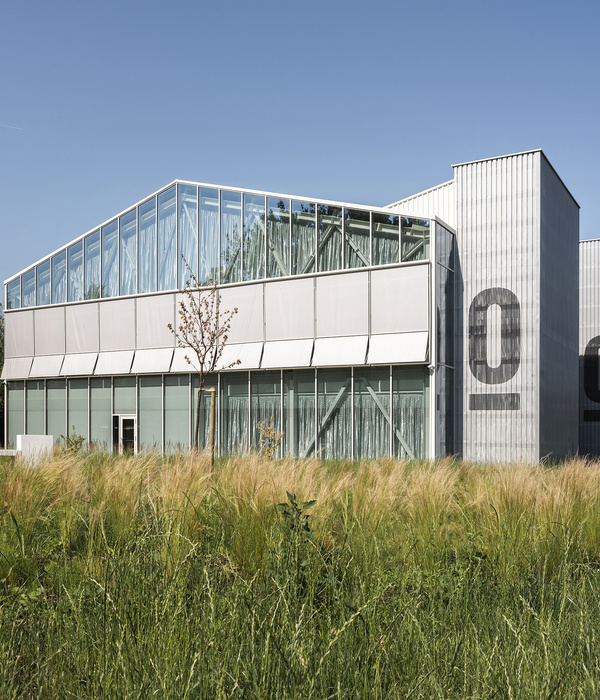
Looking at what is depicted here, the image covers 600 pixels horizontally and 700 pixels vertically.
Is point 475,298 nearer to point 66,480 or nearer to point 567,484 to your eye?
point 567,484

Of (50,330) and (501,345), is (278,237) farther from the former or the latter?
(50,330)

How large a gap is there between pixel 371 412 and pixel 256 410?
12.5 feet

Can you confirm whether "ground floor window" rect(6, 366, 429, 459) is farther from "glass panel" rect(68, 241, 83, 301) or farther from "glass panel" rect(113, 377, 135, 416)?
"glass panel" rect(68, 241, 83, 301)

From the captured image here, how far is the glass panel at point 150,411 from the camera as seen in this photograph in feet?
76.3

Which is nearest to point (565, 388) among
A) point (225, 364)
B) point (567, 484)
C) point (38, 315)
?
point (225, 364)

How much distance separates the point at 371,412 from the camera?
19.0 meters

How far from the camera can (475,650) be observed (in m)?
3.39

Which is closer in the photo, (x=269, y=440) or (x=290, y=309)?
(x=269, y=440)

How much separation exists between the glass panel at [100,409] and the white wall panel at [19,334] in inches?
165

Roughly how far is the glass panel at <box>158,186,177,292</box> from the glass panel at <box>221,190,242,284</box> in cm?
212

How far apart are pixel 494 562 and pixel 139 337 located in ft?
66.1

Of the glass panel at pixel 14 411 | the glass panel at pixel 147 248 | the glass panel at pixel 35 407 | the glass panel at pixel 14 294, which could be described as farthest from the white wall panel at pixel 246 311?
the glass panel at pixel 14 294

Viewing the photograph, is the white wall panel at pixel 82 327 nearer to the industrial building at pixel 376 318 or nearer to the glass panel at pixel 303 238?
the industrial building at pixel 376 318

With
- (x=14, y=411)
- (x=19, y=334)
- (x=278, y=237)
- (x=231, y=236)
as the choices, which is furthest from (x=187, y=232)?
(x=14, y=411)
